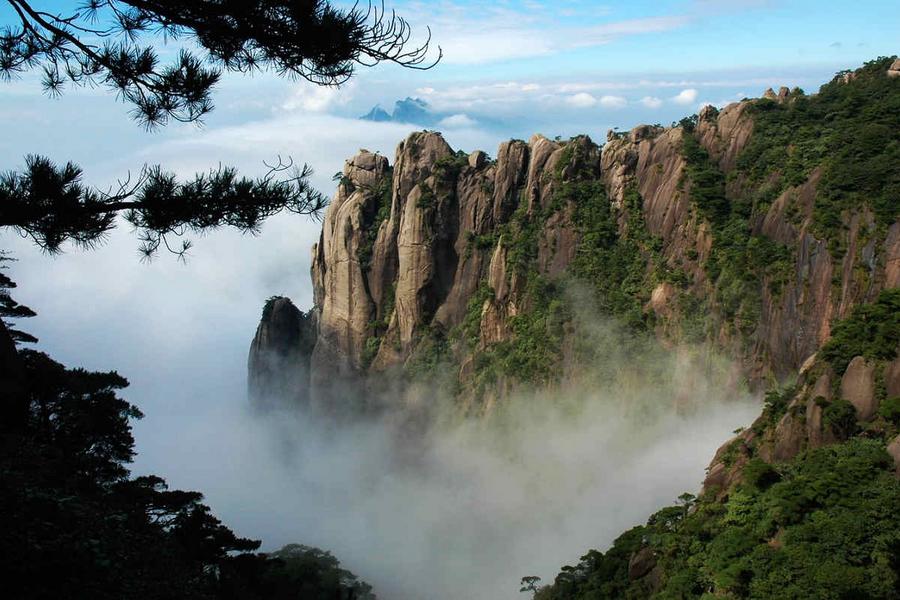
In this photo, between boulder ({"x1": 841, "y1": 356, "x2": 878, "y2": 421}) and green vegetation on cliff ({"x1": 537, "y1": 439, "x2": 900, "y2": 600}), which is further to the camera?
boulder ({"x1": 841, "y1": 356, "x2": 878, "y2": 421})

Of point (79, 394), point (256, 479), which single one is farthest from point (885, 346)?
point (256, 479)

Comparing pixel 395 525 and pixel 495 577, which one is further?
pixel 395 525

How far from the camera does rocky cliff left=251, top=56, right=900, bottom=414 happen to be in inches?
1443

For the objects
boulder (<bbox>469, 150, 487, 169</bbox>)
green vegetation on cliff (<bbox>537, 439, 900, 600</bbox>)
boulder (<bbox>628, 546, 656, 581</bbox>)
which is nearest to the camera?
green vegetation on cliff (<bbox>537, 439, 900, 600</bbox>)

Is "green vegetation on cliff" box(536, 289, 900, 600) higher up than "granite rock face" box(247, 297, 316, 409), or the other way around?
"granite rock face" box(247, 297, 316, 409)

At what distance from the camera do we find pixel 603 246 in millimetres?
51219

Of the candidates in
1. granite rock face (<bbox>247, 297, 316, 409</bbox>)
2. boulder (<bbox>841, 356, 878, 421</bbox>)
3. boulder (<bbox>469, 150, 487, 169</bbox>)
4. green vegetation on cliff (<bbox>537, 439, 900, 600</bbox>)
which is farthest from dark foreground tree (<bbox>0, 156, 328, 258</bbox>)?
granite rock face (<bbox>247, 297, 316, 409</bbox>)

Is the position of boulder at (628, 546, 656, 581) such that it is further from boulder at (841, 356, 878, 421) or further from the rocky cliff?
the rocky cliff

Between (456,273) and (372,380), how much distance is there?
1052 cm

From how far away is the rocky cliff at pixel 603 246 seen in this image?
36656mm

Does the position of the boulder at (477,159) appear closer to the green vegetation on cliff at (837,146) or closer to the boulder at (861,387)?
the green vegetation on cliff at (837,146)

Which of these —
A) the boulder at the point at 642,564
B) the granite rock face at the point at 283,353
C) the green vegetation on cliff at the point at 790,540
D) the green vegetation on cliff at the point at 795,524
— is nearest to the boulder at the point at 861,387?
the green vegetation on cliff at the point at 795,524

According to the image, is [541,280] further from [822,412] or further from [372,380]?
[822,412]

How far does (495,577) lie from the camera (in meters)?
38.2
